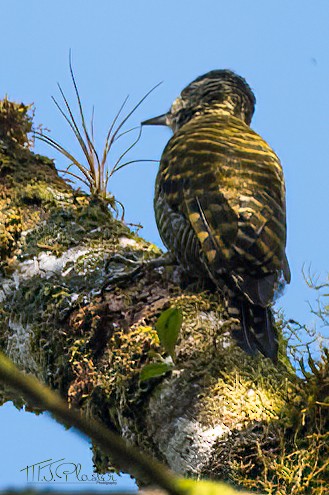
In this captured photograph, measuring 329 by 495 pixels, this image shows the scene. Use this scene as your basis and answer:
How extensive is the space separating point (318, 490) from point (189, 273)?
3.96 ft

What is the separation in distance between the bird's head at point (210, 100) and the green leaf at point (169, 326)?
2363 millimetres

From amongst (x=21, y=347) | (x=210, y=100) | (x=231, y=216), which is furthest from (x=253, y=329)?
(x=210, y=100)

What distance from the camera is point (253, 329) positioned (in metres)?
2.41

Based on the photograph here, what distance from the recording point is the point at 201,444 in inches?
71.2

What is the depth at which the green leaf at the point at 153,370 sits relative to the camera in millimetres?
1999

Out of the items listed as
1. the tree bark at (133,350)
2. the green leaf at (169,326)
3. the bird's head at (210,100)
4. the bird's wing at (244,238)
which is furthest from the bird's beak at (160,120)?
the green leaf at (169,326)

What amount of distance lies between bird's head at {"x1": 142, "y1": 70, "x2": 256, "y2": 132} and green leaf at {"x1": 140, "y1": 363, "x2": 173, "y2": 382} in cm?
241

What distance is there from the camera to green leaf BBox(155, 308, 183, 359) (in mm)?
2006

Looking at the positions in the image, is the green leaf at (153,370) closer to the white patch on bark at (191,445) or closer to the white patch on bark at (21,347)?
the white patch on bark at (191,445)

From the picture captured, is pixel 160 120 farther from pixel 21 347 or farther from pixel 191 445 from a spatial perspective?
pixel 191 445

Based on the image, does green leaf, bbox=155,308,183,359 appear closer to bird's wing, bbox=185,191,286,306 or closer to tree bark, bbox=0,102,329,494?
tree bark, bbox=0,102,329,494

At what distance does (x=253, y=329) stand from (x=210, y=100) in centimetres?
221

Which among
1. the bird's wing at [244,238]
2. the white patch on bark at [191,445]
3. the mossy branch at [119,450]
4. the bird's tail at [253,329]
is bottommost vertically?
the mossy branch at [119,450]

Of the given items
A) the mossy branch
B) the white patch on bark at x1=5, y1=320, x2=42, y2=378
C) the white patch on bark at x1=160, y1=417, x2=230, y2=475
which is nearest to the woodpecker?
the white patch on bark at x1=160, y1=417, x2=230, y2=475
